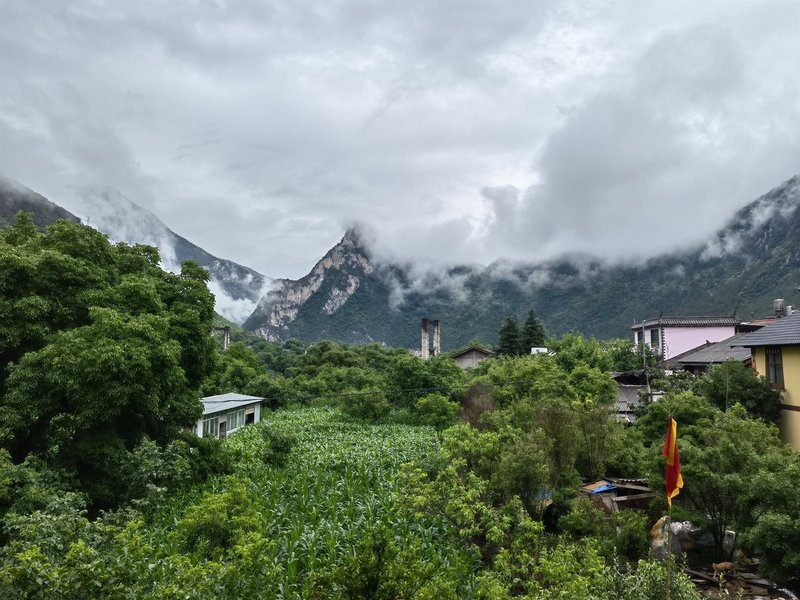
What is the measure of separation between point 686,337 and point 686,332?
423 mm

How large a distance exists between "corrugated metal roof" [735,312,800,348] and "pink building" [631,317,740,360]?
78.2 ft

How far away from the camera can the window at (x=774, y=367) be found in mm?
18609

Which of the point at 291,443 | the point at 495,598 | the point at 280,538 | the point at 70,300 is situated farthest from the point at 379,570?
the point at 291,443

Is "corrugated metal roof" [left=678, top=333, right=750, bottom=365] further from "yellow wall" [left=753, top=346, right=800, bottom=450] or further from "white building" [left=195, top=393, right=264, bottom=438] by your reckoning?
"white building" [left=195, top=393, right=264, bottom=438]

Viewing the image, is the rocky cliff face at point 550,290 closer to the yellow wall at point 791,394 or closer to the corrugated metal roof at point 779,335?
the corrugated metal roof at point 779,335

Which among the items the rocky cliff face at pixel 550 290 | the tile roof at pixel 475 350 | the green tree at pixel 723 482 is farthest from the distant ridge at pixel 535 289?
the green tree at pixel 723 482

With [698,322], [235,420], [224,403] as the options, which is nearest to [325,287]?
[698,322]

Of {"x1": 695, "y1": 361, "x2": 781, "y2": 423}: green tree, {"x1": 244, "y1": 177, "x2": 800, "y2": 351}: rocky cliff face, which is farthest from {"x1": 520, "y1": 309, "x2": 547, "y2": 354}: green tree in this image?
{"x1": 695, "y1": 361, "x2": 781, "y2": 423}: green tree

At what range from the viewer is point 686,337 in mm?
44031

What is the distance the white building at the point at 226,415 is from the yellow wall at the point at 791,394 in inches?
872

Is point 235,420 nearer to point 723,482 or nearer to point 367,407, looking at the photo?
point 367,407

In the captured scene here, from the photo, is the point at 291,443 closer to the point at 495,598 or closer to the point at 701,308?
the point at 495,598

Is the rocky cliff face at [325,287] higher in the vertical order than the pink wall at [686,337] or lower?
higher

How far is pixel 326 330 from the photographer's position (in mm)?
102188
